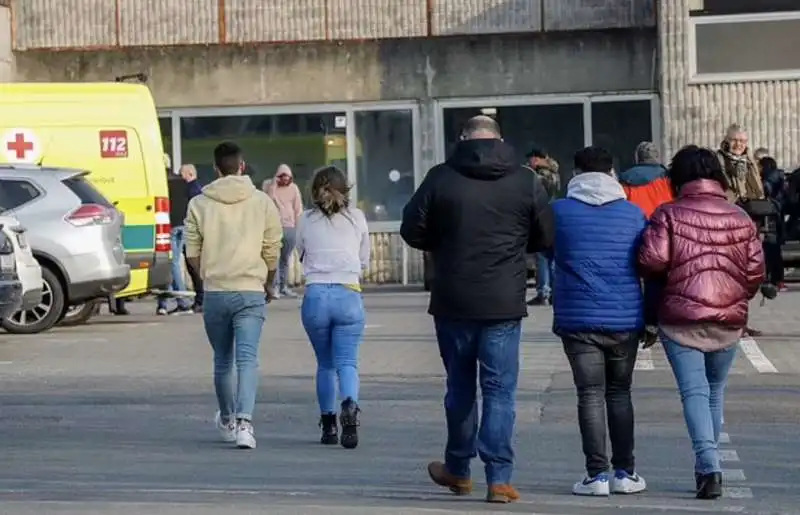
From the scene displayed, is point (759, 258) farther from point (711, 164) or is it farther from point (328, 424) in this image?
point (328, 424)

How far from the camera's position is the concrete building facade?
3161cm

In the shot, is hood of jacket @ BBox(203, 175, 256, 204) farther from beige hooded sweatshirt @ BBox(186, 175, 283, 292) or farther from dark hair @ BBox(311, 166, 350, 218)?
dark hair @ BBox(311, 166, 350, 218)

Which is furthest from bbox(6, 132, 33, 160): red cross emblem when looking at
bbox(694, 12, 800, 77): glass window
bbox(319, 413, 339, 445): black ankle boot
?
bbox(694, 12, 800, 77): glass window

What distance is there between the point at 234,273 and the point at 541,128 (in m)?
20.2

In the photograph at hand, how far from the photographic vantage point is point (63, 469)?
11.3m

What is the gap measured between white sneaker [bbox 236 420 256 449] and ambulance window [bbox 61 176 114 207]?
9.57 m

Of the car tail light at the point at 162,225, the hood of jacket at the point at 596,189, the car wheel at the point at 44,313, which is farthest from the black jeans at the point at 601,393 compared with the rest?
the car tail light at the point at 162,225

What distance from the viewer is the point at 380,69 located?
105ft

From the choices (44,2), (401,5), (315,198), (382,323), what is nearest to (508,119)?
(401,5)

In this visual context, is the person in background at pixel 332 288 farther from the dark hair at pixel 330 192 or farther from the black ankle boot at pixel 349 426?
the black ankle boot at pixel 349 426

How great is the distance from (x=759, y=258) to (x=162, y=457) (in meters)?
3.61

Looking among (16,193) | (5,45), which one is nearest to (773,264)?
(16,193)

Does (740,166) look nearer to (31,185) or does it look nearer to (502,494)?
(31,185)

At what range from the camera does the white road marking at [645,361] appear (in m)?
16.9
